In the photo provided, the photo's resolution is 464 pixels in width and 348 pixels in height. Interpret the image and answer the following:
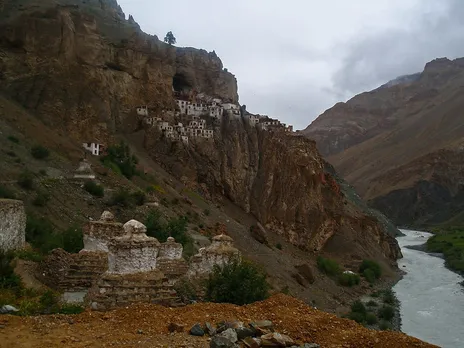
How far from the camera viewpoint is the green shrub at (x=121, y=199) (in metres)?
29.9

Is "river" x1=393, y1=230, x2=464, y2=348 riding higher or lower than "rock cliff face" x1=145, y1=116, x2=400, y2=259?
lower

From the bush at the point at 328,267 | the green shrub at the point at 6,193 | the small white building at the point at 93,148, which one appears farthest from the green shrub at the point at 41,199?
the bush at the point at 328,267

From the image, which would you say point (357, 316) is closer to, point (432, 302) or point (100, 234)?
point (432, 302)

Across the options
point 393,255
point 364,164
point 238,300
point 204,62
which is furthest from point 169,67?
point 364,164

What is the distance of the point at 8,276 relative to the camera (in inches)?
454

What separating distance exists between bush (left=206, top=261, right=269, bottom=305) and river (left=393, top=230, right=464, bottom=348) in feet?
60.4

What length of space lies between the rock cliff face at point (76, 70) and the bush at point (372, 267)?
26.7 metres

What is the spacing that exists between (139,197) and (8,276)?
20.8m

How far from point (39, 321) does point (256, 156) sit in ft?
155

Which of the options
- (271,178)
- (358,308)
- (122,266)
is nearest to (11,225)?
(122,266)

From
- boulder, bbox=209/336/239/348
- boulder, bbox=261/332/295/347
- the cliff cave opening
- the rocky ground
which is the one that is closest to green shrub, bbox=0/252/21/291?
the rocky ground

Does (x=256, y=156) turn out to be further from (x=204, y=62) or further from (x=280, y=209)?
(x=204, y=62)

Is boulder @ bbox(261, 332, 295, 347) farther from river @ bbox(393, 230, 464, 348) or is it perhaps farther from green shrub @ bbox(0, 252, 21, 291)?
river @ bbox(393, 230, 464, 348)

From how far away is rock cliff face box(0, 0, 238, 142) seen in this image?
40031mm
